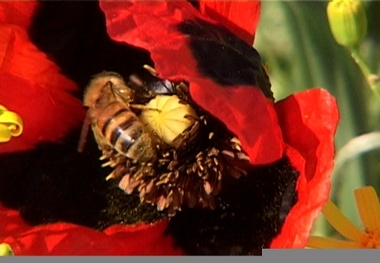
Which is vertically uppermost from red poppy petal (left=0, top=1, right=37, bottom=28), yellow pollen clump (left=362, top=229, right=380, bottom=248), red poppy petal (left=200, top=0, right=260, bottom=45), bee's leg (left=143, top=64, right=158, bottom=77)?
red poppy petal (left=200, top=0, right=260, bottom=45)

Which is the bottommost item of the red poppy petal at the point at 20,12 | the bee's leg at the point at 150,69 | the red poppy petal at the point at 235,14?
the bee's leg at the point at 150,69

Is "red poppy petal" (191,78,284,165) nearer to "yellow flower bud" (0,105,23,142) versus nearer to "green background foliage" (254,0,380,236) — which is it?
"green background foliage" (254,0,380,236)

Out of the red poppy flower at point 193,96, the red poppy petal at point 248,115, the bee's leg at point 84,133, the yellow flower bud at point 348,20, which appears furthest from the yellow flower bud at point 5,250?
→ the yellow flower bud at point 348,20

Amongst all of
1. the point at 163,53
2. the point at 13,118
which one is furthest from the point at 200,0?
the point at 13,118

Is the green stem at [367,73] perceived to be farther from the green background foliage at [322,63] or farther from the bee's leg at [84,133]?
the bee's leg at [84,133]

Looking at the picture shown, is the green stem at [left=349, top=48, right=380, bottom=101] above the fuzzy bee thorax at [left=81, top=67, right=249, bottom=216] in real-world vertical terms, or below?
above

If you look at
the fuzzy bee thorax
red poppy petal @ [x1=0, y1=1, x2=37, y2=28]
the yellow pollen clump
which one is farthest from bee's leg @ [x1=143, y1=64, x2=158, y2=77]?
the yellow pollen clump
